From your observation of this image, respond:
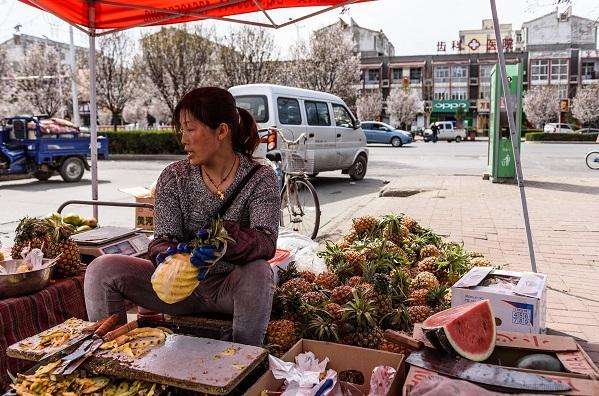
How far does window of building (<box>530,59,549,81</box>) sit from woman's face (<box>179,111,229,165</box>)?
77.7 metres

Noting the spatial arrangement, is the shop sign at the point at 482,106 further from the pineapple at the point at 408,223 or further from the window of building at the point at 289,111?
the pineapple at the point at 408,223

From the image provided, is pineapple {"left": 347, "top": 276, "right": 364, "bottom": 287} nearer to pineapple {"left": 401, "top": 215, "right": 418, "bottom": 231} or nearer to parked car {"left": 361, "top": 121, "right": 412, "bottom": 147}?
pineapple {"left": 401, "top": 215, "right": 418, "bottom": 231}

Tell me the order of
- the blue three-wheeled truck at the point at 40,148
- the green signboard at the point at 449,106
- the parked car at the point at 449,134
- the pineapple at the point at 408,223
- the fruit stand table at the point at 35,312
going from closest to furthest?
1. the fruit stand table at the point at 35,312
2. the pineapple at the point at 408,223
3. the blue three-wheeled truck at the point at 40,148
4. the parked car at the point at 449,134
5. the green signboard at the point at 449,106

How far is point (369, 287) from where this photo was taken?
339 cm

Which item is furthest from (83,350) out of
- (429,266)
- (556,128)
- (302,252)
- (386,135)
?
(556,128)

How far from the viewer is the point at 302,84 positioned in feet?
116

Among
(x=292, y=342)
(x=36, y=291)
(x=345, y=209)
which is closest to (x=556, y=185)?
(x=345, y=209)

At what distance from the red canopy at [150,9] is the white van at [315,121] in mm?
5176

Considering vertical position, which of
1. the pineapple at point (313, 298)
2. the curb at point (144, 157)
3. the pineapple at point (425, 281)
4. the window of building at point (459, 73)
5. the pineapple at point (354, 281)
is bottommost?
the pineapple at point (425, 281)

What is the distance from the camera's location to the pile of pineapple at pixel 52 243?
324 cm

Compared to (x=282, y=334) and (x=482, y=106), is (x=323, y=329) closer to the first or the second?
(x=282, y=334)

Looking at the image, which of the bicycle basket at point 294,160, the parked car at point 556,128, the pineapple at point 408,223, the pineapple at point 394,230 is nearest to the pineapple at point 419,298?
the pineapple at point 394,230

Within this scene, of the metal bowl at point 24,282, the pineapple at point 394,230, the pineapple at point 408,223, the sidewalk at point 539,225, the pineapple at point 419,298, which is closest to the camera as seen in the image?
the metal bowl at point 24,282

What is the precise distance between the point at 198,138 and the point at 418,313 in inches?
70.0
